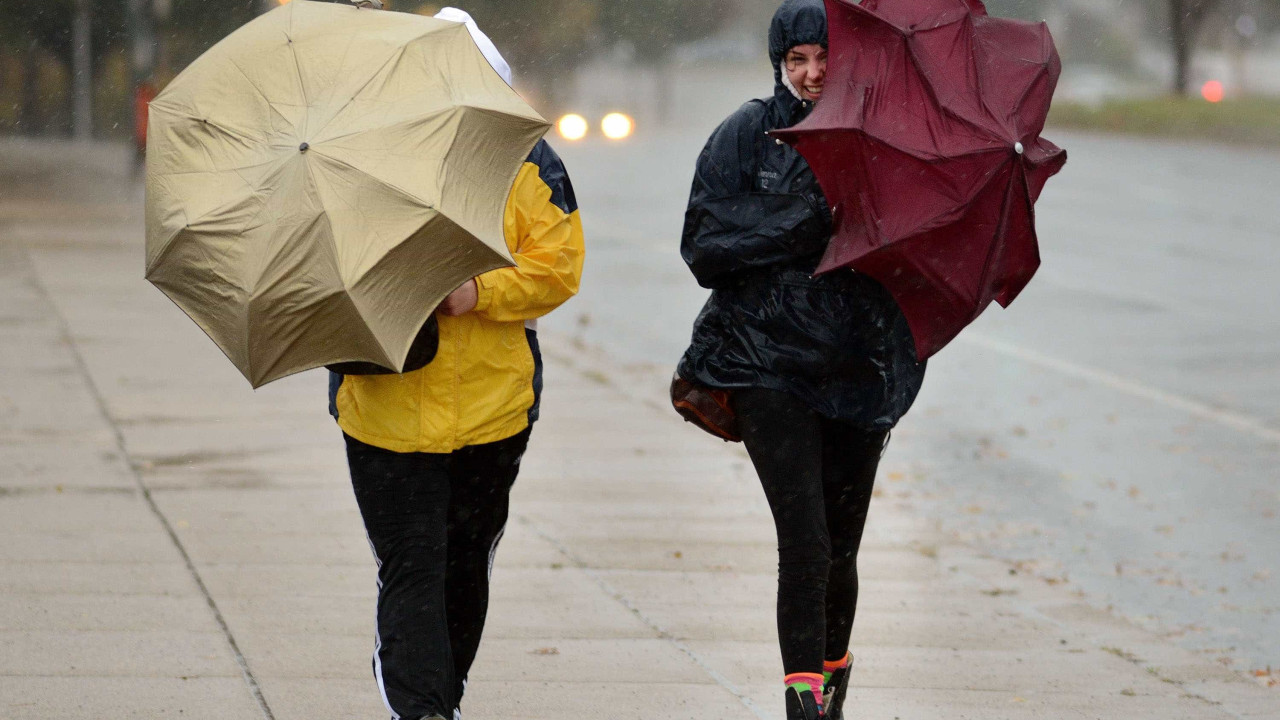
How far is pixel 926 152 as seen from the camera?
151 inches

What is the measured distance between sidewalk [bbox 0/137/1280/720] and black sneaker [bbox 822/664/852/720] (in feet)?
1.06

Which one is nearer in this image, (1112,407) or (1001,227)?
(1001,227)

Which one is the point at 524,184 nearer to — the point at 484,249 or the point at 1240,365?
the point at 484,249

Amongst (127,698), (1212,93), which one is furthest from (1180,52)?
(127,698)

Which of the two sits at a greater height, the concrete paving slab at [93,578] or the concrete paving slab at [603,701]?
the concrete paving slab at [603,701]

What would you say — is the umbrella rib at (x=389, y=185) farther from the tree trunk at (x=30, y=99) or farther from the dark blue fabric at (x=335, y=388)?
the tree trunk at (x=30, y=99)

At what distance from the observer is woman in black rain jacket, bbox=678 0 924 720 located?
4031 mm

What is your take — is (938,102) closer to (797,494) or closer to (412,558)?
(797,494)

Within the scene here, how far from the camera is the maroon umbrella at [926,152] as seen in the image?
3848mm

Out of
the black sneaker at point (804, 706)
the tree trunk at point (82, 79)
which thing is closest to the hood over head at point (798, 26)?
the black sneaker at point (804, 706)

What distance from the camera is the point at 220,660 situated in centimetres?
499

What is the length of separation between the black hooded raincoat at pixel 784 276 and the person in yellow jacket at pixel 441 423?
388 millimetres

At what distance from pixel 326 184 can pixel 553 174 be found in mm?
705

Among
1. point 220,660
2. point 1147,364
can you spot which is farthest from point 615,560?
point 1147,364
